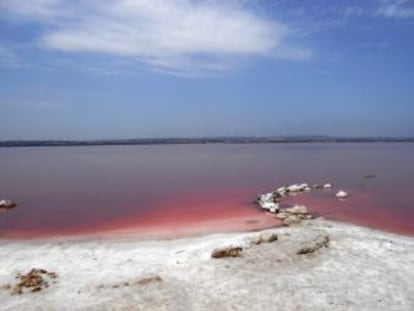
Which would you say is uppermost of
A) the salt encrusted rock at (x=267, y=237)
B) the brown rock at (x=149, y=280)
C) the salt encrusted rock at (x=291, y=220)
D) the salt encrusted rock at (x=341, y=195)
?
the salt encrusted rock at (x=267, y=237)

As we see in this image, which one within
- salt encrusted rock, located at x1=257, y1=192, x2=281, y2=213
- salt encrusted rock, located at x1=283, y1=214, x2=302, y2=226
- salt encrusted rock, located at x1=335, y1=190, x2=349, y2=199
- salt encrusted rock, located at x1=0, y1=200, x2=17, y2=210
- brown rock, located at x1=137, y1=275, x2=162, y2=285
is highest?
brown rock, located at x1=137, y1=275, x2=162, y2=285

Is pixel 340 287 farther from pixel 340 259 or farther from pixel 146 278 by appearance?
pixel 146 278

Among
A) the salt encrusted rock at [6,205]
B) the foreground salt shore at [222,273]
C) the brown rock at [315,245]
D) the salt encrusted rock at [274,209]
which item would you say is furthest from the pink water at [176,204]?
the brown rock at [315,245]

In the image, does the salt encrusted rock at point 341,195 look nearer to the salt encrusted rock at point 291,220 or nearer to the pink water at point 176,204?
the pink water at point 176,204

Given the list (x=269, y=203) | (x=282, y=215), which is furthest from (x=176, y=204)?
(x=282, y=215)

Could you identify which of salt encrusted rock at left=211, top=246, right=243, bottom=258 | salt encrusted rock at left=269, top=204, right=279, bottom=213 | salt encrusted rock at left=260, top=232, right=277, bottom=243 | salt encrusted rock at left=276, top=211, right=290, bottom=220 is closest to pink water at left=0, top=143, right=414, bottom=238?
salt encrusted rock at left=276, top=211, right=290, bottom=220

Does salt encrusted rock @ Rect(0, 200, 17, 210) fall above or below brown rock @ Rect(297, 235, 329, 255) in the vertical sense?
below

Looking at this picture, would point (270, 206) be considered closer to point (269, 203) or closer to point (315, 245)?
point (269, 203)

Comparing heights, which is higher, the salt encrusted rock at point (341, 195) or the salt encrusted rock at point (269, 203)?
the salt encrusted rock at point (269, 203)

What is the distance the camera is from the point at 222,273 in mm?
11984

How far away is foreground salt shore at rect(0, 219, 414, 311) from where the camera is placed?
33.6 feet

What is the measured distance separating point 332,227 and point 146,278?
9.12 meters

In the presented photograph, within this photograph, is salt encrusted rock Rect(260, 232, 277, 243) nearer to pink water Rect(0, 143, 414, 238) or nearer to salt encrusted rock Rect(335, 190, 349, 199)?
pink water Rect(0, 143, 414, 238)

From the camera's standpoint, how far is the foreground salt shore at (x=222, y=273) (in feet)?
33.6
